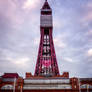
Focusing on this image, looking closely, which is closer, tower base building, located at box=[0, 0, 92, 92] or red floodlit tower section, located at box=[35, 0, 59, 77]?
tower base building, located at box=[0, 0, 92, 92]

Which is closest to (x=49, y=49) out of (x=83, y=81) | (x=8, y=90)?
(x=83, y=81)

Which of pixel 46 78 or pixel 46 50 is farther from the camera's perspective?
pixel 46 50

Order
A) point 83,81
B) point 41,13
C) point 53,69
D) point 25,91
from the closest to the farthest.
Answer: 1. point 25,91
2. point 83,81
3. point 53,69
4. point 41,13

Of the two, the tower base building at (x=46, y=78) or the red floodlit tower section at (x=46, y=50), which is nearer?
the tower base building at (x=46, y=78)

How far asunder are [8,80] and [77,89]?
1839 cm

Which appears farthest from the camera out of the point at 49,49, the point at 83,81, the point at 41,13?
the point at 41,13

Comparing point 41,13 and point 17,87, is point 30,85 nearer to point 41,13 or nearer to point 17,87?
point 17,87

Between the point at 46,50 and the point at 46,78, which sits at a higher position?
the point at 46,50

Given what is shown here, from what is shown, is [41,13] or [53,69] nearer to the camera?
[53,69]

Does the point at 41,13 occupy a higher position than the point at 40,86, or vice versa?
the point at 41,13

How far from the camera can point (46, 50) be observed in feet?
180

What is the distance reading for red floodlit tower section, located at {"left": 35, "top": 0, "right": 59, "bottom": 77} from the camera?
49756mm

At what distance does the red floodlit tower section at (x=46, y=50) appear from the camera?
49756 mm

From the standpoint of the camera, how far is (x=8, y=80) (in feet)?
125
